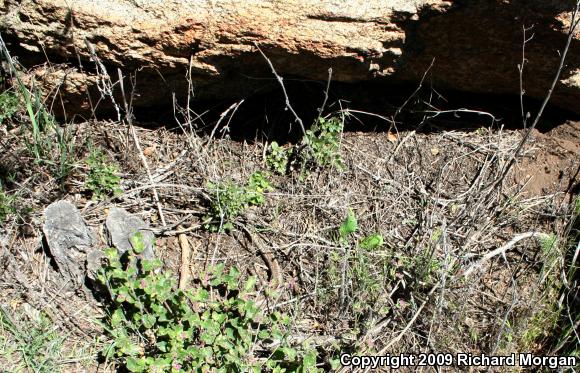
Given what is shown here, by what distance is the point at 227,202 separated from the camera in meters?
2.90

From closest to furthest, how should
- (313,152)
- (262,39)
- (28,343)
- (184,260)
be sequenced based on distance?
(28,343), (262,39), (184,260), (313,152)

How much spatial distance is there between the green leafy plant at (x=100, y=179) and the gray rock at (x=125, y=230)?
16 centimetres

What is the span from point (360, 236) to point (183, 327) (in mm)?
993

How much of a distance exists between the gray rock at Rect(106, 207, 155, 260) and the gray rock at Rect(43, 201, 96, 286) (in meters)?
0.12

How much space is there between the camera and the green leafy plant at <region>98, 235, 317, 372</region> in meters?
2.43

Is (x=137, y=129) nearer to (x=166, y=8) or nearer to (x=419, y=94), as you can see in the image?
(x=166, y=8)

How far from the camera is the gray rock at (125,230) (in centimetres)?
272

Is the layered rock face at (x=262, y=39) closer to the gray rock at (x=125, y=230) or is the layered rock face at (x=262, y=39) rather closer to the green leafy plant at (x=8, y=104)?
the green leafy plant at (x=8, y=104)

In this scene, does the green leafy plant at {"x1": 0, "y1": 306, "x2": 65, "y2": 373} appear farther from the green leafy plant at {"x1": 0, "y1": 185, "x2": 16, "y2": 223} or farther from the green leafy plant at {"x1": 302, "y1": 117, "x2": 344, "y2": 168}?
the green leafy plant at {"x1": 302, "y1": 117, "x2": 344, "y2": 168}

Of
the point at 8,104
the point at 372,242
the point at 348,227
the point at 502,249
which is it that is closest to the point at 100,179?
the point at 8,104

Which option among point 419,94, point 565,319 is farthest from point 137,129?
point 565,319

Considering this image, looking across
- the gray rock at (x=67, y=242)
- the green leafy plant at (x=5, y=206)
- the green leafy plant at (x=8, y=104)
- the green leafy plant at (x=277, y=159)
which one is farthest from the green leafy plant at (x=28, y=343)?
the green leafy plant at (x=277, y=159)

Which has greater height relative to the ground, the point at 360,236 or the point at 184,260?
the point at 360,236

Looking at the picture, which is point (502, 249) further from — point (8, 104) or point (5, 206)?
point (8, 104)
